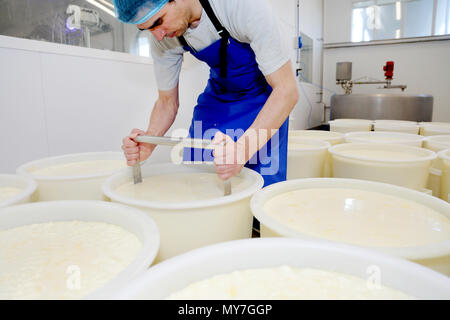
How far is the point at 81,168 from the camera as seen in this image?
1442 mm

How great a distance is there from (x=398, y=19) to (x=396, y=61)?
0.81 meters

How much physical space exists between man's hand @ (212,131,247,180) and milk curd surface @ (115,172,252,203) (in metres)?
0.16

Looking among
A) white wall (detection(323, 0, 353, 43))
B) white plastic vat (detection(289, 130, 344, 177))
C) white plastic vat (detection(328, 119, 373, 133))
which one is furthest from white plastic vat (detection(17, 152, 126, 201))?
white wall (detection(323, 0, 353, 43))

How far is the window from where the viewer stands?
A: 546 centimetres

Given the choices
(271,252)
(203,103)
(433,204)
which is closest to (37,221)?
(271,252)

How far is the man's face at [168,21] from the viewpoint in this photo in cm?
102

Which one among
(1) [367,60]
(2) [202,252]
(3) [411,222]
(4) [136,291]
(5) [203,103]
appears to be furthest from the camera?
(1) [367,60]

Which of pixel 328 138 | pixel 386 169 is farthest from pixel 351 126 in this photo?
pixel 386 169

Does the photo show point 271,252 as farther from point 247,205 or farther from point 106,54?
Result: point 106,54

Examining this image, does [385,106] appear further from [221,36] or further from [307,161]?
[221,36]

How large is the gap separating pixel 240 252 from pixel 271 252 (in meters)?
0.07

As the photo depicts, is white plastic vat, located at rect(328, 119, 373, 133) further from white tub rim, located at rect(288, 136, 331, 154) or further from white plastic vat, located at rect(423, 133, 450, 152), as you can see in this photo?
white tub rim, located at rect(288, 136, 331, 154)

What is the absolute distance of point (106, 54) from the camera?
179 cm
